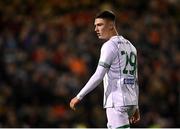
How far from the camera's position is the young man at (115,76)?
6422 mm

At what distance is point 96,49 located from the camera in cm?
1305

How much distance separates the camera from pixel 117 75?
648cm

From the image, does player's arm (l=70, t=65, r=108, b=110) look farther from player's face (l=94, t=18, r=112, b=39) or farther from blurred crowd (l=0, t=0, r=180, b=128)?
blurred crowd (l=0, t=0, r=180, b=128)

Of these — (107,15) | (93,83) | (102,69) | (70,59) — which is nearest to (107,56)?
(102,69)

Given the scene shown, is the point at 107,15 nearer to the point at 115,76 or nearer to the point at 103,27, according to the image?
the point at 103,27

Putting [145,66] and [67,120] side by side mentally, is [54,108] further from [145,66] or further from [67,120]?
[145,66]

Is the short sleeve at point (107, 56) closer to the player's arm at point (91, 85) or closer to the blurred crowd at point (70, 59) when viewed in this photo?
the player's arm at point (91, 85)

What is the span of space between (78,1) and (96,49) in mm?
2051

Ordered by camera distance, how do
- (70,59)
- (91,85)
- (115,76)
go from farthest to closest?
(70,59)
(115,76)
(91,85)

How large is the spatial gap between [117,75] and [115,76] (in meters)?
0.02

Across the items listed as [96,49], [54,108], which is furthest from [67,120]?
[96,49]

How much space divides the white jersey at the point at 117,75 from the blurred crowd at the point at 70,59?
5.54 meters

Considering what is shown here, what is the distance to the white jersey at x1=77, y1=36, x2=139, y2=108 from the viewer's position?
21.1 feet

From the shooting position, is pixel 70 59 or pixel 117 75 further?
pixel 70 59
